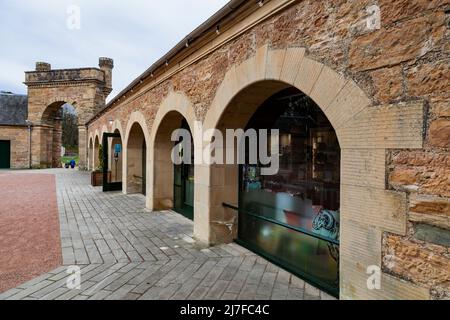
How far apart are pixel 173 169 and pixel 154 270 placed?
4045 mm

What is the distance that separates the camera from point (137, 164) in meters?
10.0

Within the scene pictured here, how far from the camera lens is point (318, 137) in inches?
145

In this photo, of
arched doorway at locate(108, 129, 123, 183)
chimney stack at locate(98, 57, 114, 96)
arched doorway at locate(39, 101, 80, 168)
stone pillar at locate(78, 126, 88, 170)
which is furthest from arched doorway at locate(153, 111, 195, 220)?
arched doorway at locate(39, 101, 80, 168)

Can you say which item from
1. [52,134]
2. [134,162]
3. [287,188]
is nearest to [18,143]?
[52,134]

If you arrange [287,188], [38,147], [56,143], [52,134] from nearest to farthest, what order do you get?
[287,188] < [38,147] < [52,134] < [56,143]

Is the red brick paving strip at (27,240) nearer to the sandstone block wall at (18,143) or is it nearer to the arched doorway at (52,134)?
the arched doorway at (52,134)

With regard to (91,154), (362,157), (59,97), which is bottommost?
(362,157)

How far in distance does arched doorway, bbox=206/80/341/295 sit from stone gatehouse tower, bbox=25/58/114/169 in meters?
22.2

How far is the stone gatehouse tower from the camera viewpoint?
947 inches

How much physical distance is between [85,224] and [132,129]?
4.06 meters

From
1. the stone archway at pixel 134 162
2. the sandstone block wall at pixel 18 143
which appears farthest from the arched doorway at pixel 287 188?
the sandstone block wall at pixel 18 143

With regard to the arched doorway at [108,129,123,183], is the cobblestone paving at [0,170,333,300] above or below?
below

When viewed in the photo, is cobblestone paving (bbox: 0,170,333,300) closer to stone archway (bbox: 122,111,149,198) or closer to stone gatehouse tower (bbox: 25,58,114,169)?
stone archway (bbox: 122,111,149,198)

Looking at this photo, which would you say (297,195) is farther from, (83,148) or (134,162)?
(83,148)
